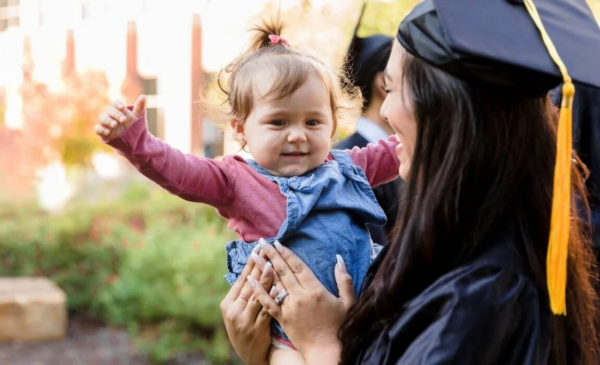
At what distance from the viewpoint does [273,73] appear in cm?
220

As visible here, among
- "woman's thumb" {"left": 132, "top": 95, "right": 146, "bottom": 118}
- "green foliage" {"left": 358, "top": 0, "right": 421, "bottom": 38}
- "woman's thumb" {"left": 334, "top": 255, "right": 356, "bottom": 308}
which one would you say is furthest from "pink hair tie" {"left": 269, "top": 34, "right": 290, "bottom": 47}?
"green foliage" {"left": 358, "top": 0, "right": 421, "bottom": 38}

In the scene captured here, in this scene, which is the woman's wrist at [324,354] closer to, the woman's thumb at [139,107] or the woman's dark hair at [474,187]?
the woman's dark hair at [474,187]

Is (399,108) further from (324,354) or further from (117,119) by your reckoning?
(117,119)

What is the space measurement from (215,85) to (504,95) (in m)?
1.26

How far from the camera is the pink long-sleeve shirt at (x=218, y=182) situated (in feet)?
7.00

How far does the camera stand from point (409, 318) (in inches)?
62.1

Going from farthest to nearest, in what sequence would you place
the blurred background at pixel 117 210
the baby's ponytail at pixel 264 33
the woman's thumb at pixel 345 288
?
the blurred background at pixel 117 210
the baby's ponytail at pixel 264 33
the woman's thumb at pixel 345 288

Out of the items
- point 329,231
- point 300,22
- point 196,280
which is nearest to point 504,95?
point 329,231

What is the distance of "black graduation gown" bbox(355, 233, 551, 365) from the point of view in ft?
4.92

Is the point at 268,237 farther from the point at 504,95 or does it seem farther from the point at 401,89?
the point at 504,95

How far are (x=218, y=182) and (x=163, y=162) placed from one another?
0.51 feet

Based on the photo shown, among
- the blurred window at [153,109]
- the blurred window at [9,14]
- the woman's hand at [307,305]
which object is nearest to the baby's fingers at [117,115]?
the woman's hand at [307,305]

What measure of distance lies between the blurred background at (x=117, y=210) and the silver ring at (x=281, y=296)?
0.74 m

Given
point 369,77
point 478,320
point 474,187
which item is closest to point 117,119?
point 474,187
